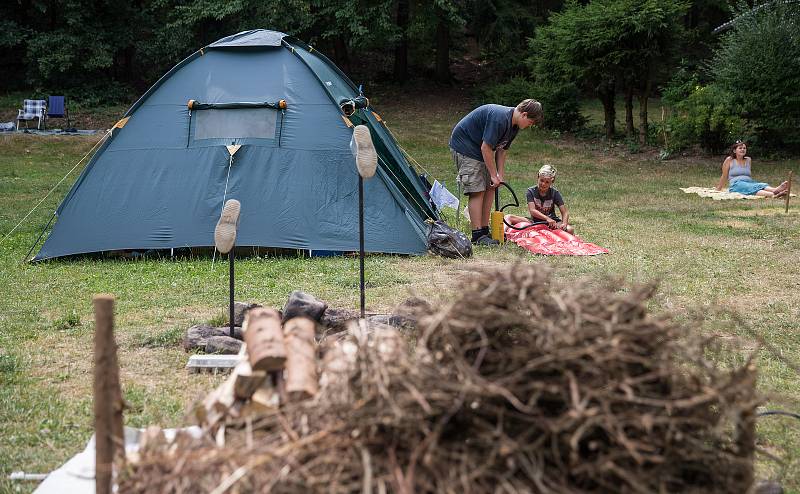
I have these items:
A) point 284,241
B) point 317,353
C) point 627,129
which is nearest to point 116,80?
point 627,129

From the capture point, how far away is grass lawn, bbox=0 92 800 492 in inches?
167

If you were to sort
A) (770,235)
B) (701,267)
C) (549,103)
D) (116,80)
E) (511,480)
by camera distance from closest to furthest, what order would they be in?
(511,480), (701,267), (770,235), (549,103), (116,80)

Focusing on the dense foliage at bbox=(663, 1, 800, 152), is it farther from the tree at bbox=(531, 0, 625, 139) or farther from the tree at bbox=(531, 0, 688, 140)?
the tree at bbox=(531, 0, 625, 139)

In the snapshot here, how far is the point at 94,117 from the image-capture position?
2223cm

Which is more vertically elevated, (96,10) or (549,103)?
(96,10)

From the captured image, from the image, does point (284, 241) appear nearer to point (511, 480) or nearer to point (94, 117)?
point (511, 480)

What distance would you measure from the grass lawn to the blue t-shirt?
1019 millimetres

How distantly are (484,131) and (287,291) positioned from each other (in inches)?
118

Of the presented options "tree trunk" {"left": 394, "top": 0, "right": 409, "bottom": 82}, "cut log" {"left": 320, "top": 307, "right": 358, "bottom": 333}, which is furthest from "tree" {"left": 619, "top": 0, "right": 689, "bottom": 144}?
"cut log" {"left": 320, "top": 307, "right": 358, "bottom": 333}

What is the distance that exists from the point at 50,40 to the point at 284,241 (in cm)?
1761

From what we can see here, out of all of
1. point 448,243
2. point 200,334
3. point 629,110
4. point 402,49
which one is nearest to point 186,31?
point 402,49

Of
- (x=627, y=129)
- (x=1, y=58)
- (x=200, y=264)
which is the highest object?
(x=1, y=58)

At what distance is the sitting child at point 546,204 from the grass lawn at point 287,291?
49 cm

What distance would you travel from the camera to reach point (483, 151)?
28.3 ft
